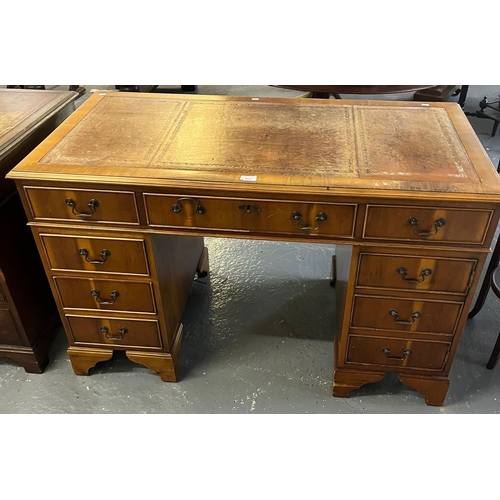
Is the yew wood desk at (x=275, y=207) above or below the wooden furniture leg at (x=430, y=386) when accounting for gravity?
above

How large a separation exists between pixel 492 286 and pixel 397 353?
467 millimetres

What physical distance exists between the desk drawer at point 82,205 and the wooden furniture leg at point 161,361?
61 centimetres

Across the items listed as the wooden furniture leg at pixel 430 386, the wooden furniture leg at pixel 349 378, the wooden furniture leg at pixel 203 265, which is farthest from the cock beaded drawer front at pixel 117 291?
the wooden furniture leg at pixel 430 386

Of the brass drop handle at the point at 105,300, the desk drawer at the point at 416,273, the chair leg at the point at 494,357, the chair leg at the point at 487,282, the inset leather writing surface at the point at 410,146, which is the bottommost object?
the chair leg at the point at 494,357

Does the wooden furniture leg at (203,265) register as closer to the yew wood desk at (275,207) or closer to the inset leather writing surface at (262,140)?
the yew wood desk at (275,207)

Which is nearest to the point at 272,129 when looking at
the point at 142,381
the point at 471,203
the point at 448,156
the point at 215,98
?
the point at 215,98

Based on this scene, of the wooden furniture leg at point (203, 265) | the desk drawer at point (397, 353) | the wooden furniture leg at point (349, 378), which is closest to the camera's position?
the desk drawer at point (397, 353)

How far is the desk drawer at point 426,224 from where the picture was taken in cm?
140

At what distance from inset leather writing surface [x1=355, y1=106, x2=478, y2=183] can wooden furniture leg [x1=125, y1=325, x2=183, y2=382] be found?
103 centimetres

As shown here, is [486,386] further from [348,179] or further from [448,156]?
[348,179]

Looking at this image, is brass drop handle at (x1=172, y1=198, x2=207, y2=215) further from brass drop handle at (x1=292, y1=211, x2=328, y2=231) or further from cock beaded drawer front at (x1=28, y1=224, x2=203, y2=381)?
brass drop handle at (x1=292, y1=211, x2=328, y2=231)

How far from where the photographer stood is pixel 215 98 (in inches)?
76.2

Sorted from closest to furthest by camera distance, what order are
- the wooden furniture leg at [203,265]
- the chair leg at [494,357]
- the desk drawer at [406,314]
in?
the desk drawer at [406,314], the chair leg at [494,357], the wooden furniture leg at [203,265]

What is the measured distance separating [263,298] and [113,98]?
111 centimetres
